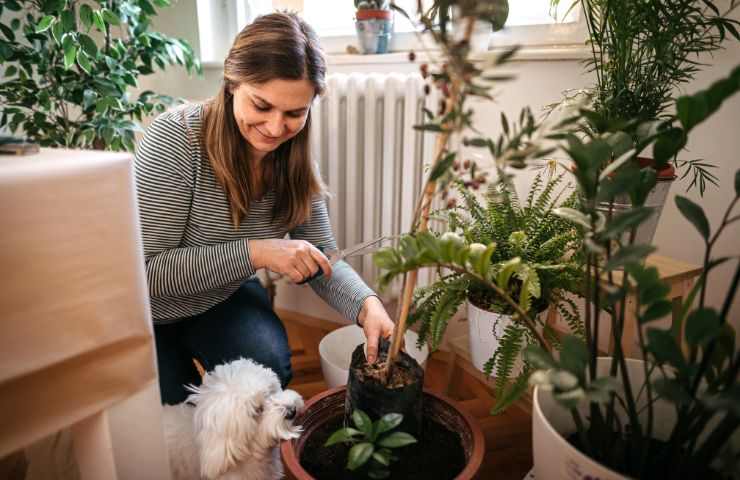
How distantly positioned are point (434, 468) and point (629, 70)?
839 millimetres

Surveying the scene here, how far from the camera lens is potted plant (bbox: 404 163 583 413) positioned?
0.82m

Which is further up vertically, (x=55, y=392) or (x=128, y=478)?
(x=55, y=392)

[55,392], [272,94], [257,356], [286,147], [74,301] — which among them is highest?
[272,94]

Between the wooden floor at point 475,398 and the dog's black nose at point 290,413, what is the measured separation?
50 cm

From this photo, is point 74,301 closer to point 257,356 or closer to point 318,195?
point 257,356

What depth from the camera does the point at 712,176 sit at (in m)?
1.15

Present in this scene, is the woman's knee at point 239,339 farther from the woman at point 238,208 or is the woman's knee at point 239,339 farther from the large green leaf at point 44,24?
the large green leaf at point 44,24

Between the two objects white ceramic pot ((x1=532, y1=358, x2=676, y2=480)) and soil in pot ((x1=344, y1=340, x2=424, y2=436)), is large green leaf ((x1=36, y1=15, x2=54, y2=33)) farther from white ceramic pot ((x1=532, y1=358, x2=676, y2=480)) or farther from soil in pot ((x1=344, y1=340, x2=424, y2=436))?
white ceramic pot ((x1=532, y1=358, x2=676, y2=480))

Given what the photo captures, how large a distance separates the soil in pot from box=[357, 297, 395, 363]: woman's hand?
54mm

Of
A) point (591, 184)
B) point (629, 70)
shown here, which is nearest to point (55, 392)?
point (591, 184)

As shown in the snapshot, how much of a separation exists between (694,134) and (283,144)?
3.30ft

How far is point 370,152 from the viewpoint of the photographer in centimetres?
150

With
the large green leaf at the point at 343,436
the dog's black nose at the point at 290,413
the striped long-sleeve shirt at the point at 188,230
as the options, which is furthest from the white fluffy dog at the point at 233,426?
the striped long-sleeve shirt at the point at 188,230

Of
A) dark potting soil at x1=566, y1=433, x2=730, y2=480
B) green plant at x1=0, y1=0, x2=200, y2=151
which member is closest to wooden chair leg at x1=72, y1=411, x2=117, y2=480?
dark potting soil at x1=566, y1=433, x2=730, y2=480
